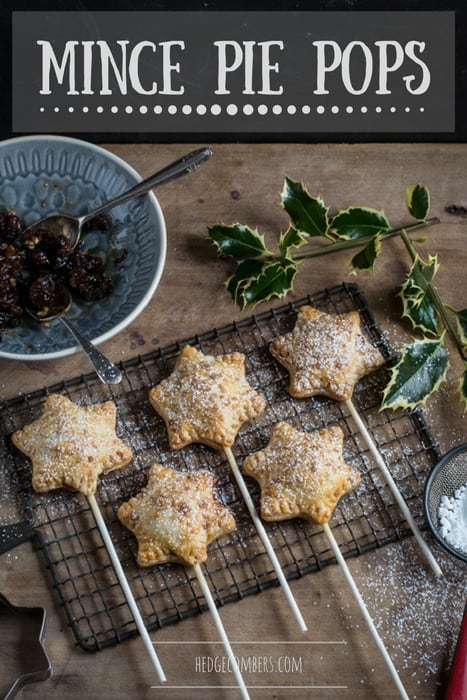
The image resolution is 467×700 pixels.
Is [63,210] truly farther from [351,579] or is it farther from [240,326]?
[351,579]

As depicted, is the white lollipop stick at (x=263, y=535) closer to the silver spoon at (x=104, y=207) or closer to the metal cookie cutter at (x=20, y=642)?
the metal cookie cutter at (x=20, y=642)

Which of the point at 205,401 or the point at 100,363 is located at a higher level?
the point at 100,363

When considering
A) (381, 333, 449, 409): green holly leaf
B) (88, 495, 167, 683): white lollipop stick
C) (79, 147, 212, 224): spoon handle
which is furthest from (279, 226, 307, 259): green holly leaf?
(88, 495, 167, 683): white lollipop stick

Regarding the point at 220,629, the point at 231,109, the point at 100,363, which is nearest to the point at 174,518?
the point at 220,629

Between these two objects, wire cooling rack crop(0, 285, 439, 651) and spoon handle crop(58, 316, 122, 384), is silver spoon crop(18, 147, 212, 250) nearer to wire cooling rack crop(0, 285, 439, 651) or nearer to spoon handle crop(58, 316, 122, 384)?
spoon handle crop(58, 316, 122, 384)

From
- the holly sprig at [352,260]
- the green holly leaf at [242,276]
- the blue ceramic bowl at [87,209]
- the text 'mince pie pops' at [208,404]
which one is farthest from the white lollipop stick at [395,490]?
the blue ceramic bowl at [87,209]

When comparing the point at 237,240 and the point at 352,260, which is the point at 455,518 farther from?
the point at 237,240
